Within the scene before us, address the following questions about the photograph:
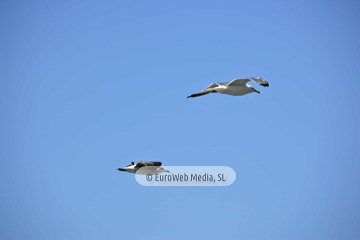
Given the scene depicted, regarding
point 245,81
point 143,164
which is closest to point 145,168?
point 143,164

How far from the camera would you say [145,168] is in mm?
29281

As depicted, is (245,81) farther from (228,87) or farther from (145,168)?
(145,168)

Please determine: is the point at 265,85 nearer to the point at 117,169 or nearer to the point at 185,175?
the point at 185,175

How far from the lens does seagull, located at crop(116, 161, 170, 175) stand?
1151 inches

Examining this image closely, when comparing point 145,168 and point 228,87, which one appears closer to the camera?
point 228,87

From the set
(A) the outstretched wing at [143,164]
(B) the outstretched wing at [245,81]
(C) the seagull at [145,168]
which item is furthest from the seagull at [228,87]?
(C) the seagull at [145,168]

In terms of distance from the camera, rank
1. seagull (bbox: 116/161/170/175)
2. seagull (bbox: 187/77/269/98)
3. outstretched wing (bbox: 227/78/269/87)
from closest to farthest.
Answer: outstretched wing (bbox: 227/78/269/87) < seagull (bbox: 187/77/269/98) < seagull (bbox: 116/161/170/175)

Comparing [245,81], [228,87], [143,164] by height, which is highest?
→ [245,81]

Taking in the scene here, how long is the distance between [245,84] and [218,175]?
4241 mm

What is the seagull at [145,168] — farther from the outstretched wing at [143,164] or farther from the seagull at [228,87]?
the seagull at [228,87]

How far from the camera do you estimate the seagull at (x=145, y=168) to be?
29.2 meters

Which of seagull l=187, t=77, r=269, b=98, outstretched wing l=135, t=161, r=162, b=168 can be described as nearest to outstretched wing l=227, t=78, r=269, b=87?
→ seagull l=187, t=77, r=269, b=98

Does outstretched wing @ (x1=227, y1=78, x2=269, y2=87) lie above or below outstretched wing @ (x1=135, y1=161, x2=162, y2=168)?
above

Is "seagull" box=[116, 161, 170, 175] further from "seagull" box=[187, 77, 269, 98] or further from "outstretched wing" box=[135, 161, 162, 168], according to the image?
"seagull" box=[187, 77, 269, 98]
